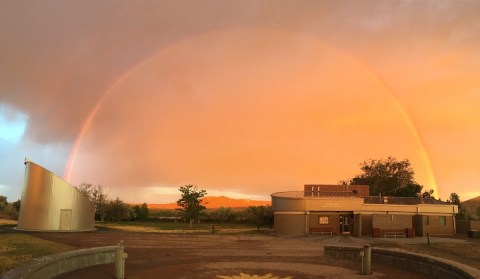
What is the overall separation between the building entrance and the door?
1371 inches

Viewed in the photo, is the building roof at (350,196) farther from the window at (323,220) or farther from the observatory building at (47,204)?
the observatory building at (47,204)

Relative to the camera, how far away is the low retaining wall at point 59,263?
486 inches

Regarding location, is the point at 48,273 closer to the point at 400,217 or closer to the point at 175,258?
the point at 175,258

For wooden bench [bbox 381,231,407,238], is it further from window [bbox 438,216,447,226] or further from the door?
the door

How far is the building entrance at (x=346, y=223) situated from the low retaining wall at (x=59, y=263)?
142 feet

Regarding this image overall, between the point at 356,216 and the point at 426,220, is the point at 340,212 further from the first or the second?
the point at 426,220

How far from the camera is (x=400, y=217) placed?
57.6 meters

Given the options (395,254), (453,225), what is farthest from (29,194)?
(453,225)

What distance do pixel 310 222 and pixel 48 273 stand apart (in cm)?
4577

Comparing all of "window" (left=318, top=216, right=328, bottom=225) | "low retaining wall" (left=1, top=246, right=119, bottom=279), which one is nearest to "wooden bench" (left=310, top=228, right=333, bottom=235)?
"window" (left=318, top=216, right=328, bottom=225)

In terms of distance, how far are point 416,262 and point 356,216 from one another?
1570 inches

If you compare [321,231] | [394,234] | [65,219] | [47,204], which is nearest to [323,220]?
[321,231]

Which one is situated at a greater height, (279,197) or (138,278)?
(279,197)

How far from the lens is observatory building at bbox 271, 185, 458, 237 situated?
5650 centimetres
